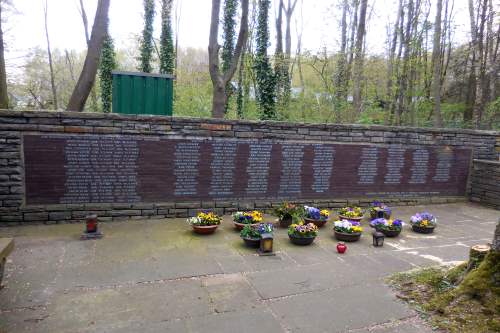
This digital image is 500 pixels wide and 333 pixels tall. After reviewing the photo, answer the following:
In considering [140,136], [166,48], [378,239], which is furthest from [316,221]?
[166,48]

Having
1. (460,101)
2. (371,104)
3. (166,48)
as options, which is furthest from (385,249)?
(166,48)

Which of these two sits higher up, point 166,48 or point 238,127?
point 166,48

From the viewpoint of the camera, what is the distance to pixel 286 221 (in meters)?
5.88

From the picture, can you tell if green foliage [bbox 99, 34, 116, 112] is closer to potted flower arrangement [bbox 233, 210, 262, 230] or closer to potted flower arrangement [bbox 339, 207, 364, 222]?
potted flower arrangement [bbox 233, 210, 262, 230]

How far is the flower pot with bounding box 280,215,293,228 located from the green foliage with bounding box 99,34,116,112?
14.2 metres

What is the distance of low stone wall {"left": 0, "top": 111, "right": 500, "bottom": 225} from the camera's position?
527cm

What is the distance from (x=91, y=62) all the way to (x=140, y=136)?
129 inches

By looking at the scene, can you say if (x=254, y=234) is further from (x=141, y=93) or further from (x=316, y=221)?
(x=141, y=93)

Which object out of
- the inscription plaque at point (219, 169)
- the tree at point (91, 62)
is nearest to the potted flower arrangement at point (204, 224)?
the inscription plaque at point (219, 169)

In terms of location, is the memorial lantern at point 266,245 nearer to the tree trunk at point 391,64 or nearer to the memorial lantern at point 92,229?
the memorial lantern at point 92,229

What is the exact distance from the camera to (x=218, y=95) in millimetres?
8961

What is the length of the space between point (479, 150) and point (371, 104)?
754cm

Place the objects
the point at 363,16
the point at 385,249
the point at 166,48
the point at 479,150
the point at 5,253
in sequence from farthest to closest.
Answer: the point at 166,48, the point at 363,16, the point at 479,150, the point at 385,249, the point at 5,253

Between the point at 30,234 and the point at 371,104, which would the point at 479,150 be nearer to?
the point at 371,104
